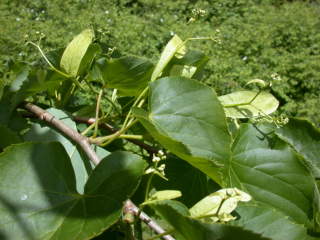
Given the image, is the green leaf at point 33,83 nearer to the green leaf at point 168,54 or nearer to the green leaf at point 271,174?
the green leaf at point 168,54

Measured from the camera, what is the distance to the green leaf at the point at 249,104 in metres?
0.49

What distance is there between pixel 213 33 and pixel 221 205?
10.3ft

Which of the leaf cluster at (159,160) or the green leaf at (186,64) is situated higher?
the green leaf at (186,64)

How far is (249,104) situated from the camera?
49cm

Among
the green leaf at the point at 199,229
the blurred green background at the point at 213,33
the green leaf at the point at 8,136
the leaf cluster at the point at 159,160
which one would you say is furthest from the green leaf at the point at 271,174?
the blurred green background at the point at 213,33

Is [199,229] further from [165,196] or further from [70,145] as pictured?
[70,145]

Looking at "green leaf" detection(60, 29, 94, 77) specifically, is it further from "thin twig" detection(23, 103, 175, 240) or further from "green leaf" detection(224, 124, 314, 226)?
"green leaf" detection(224, 124, 314, 226)

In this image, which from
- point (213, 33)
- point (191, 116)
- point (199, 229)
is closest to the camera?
point (199, 229)

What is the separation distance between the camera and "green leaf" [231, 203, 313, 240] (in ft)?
1.11

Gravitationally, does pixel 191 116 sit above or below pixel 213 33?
above

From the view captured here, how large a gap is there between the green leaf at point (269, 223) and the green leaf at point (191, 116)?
0.04m

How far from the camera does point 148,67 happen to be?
1.54 ft

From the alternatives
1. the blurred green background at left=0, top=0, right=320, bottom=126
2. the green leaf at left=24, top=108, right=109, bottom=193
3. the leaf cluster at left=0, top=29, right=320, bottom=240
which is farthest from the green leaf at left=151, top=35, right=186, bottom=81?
the blurred green background at left=0, top=0, right=320, bottom=126

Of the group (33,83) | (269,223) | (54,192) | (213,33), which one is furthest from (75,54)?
(213,33)
